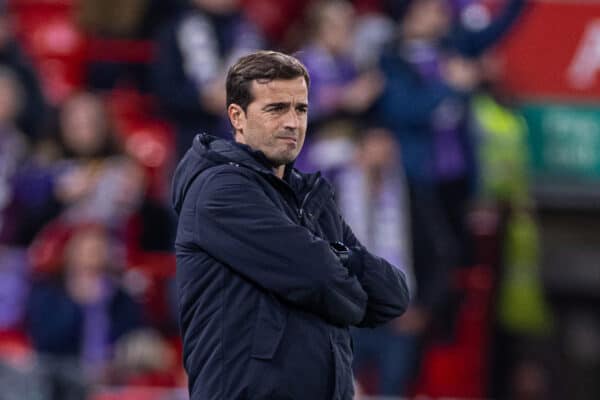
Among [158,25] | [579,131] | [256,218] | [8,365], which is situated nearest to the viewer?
[256,218]

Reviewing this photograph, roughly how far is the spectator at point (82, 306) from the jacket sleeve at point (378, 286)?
4389 millimetres

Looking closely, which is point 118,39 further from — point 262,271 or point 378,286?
Result: point 262,271

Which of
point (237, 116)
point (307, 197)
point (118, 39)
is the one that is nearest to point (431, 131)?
point (118, 39)

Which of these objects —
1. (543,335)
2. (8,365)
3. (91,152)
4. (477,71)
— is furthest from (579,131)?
(8,365)

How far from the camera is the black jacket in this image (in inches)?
170

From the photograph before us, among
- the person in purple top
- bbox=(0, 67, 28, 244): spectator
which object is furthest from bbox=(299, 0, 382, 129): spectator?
bbox=(0, 67, 28, 244): spectator

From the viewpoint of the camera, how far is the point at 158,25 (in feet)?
34.4

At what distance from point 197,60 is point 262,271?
5.37m

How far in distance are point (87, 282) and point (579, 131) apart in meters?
4.29

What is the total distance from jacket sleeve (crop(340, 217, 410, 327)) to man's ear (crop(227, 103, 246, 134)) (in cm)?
50

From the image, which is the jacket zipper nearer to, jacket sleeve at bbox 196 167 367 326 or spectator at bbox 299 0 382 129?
jacket sleeve at bbox 196 167 367 326

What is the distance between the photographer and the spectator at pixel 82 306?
28.8 ft

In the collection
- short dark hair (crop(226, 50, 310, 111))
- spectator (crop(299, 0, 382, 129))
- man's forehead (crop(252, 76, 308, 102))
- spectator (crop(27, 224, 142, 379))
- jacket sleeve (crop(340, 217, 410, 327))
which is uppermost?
short dark hair (crop(226, 50, 310, 111))

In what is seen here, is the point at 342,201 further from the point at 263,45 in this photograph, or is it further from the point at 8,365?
the point at 8,365
